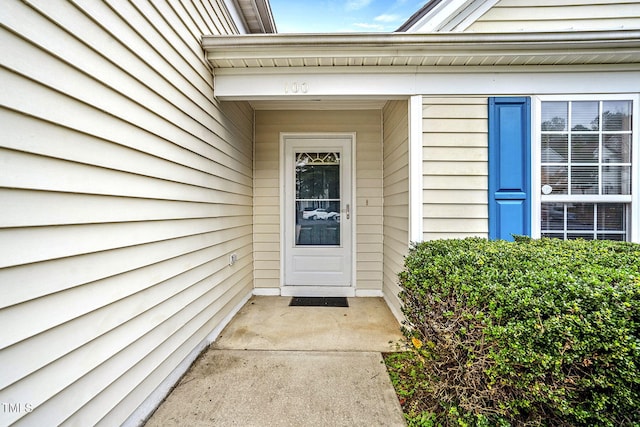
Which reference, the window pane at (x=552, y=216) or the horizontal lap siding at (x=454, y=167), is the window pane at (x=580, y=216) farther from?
the horizontal lap siding at (x=454, y=167)

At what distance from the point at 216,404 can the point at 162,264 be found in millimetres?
946

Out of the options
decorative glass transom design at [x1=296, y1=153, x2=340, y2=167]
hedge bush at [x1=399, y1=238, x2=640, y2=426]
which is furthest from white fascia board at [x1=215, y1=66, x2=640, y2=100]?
hedge bush at [x1=399, y1=238, x2=640, y2=426]

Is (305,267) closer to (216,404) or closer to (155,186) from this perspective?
(216,404)

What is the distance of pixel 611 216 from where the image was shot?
8.16ft

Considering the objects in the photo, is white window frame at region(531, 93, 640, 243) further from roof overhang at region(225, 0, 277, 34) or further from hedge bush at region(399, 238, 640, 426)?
roof overhang at region(225, 0, 277, 34)

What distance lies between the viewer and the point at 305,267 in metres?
3.84

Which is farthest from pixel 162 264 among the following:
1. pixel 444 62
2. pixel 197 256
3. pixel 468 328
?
pixel 444 62

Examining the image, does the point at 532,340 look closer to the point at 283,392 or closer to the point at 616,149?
the point at 283,392

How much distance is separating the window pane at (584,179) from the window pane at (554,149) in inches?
5.9

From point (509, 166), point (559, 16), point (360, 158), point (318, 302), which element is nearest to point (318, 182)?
point (360, 158)

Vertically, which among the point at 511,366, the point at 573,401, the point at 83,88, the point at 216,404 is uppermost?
the point at 83,88

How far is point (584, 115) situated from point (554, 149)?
1.30ft

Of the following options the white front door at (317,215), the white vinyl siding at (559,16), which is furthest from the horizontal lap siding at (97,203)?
the white vinyl siding at (559,16)

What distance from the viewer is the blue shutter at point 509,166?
2.46 metres
